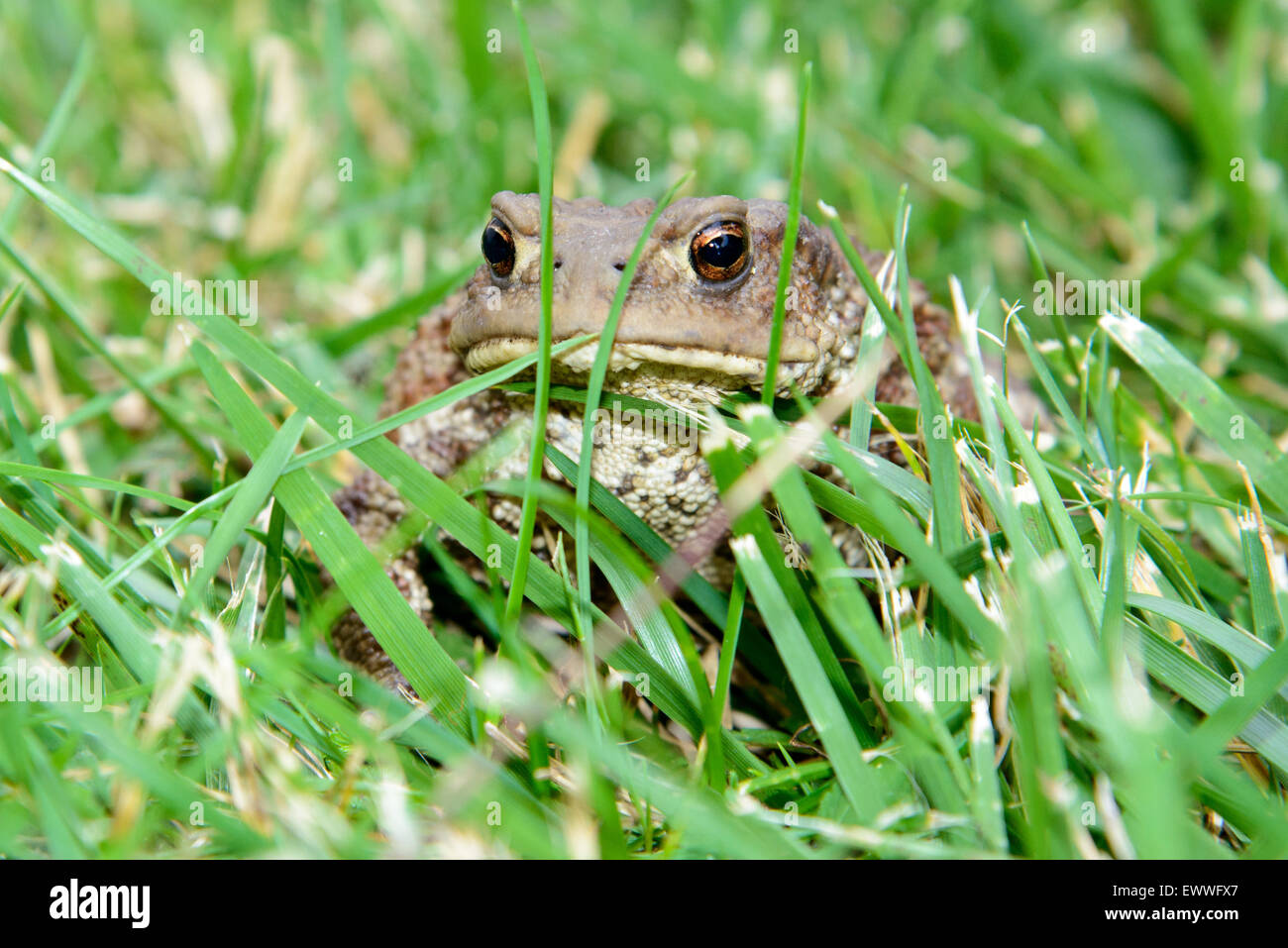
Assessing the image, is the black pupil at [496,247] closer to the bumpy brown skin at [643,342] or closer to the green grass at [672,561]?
the bumpy brown skin at [643,342]

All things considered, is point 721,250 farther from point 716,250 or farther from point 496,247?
point 496,247

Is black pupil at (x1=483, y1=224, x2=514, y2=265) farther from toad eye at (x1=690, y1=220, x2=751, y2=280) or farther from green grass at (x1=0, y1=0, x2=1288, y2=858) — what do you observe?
toad eye at (x1=690, y1=220, x2=751, y2=280)

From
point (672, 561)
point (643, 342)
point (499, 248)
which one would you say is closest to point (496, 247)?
point (499, 248)

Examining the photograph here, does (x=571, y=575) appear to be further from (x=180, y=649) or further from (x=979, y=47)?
(x=979, y=47)

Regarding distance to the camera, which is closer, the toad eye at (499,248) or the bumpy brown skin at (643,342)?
the bumpy brown skin at (643,342)

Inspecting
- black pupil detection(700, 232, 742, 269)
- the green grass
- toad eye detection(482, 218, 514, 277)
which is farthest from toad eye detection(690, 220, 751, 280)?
toad eye detection(482, 218, 514, 277)


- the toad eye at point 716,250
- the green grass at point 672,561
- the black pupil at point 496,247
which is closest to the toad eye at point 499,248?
the black pupil at point 496,247
